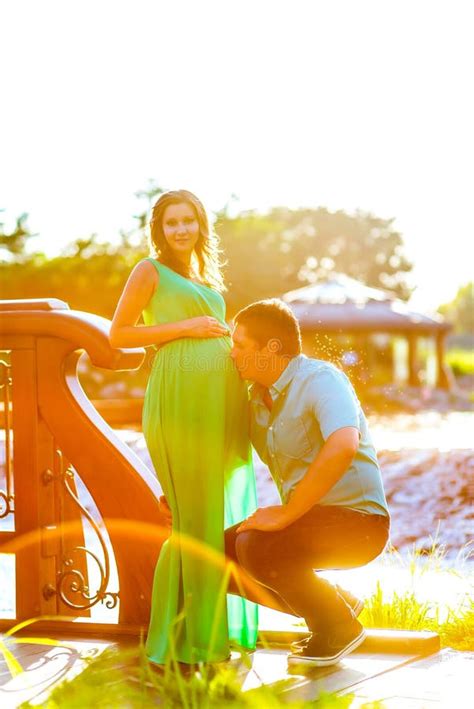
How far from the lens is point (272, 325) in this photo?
11.4ft

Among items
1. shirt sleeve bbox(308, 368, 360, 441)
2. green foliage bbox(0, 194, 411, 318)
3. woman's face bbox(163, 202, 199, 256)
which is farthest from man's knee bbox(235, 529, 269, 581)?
green foliage bbox(0, 194, 411, 318)

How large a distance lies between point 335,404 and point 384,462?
695 cm

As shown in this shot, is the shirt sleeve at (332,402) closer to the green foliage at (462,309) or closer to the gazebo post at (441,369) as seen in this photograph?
the gazebo post at (441,369)

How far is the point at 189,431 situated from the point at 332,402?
0.56 metres

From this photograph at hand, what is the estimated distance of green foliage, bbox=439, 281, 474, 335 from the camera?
313ft

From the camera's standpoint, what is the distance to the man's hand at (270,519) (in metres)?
3.37

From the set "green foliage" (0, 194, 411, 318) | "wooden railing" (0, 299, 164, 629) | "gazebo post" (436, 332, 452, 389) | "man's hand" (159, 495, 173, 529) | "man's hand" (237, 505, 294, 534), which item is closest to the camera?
A: "man's hand" (237, 505, 294, 534)

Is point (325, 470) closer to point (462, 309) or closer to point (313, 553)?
point (313, 553)

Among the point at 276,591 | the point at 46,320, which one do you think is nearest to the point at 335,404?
the point at 276,591

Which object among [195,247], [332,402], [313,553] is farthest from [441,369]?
[332,402]

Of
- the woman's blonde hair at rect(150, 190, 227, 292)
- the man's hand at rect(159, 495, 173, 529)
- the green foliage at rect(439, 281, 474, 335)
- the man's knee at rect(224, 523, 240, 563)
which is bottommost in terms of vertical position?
the green foliage at rect(439, 281, 474, 335)

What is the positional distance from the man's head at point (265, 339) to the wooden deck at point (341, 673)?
96 cm

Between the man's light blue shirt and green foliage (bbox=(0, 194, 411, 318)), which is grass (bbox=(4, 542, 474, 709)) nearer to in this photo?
the man's light blue shirt

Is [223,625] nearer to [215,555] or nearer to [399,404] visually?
[215,555]
